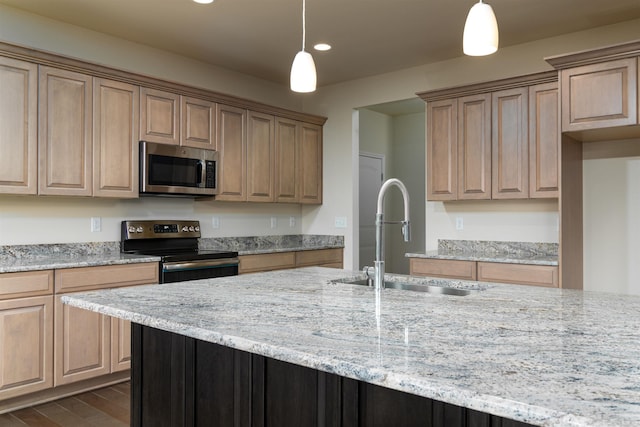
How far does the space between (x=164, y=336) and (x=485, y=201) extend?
128 inches

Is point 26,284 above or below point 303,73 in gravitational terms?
below

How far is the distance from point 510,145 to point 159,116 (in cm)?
277

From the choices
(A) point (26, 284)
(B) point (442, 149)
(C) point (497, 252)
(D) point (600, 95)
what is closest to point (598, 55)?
(D) point (600, 95)

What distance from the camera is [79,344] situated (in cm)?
326

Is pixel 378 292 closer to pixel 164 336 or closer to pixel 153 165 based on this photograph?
pixel 164 336

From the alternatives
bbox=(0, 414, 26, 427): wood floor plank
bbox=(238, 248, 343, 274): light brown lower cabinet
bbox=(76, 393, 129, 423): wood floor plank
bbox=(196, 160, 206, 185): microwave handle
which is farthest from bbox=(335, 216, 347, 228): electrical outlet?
bbox=(0, 414, 26, 427): wood floor plank

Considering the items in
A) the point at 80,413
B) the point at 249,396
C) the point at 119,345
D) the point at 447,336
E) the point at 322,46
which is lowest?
the point at 80,413

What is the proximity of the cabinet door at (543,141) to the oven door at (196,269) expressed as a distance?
2449 mm

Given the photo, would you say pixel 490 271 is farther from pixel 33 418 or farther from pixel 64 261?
pixel 33 418

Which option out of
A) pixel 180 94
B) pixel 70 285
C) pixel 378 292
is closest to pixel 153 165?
pixel 180 94

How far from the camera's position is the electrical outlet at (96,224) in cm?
388

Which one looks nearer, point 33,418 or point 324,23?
point 33,418

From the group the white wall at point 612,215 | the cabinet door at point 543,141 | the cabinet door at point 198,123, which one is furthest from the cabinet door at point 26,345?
the white wall at point 612,215

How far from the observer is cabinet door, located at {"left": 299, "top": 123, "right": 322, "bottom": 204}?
17.4 ft
